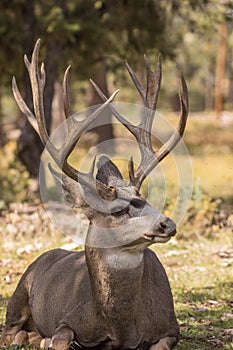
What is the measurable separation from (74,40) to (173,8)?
1940 mm

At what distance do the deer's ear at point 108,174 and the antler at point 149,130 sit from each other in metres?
0.12

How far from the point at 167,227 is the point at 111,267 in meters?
0.49

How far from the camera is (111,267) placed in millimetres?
5227

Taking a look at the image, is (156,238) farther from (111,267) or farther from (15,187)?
(15,187)

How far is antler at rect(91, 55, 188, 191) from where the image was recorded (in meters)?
5.72

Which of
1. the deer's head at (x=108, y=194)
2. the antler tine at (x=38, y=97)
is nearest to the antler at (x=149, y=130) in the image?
the deer's head at (x=108, y=194)

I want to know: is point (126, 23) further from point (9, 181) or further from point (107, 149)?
point (107, 149)

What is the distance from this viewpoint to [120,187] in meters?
5.45

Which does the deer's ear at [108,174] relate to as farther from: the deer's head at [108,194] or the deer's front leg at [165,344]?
the deer's front leg at [165,344]

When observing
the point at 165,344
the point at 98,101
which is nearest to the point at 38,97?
the point at 165,344

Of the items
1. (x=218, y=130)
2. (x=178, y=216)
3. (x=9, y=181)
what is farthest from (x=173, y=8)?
(x=218, y=130)

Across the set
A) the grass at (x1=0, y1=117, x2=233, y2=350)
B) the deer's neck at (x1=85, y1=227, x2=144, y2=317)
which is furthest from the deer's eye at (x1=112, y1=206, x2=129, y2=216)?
the grass at (x1=0, y1=117, x2=233, y2=350)

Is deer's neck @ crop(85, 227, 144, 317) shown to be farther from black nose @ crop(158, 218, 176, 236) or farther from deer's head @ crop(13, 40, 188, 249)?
black nose @ crop(158, 218, 176, 236)

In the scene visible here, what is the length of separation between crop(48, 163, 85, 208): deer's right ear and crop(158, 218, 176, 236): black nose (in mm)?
631
